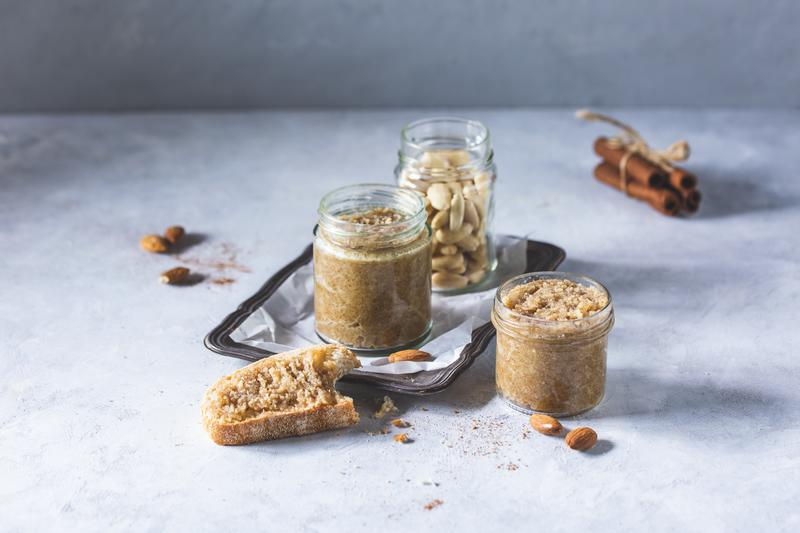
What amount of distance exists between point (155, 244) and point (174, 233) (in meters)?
0.08

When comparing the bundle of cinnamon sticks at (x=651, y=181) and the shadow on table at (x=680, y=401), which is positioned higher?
the bundle of cinnamon sticks at (x=651, y=181)

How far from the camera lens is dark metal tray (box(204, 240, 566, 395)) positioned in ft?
6.36

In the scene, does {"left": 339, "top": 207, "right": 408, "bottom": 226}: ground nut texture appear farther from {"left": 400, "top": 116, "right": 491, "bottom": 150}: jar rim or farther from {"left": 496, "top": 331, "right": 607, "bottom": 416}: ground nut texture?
{"left": 496, "top": 331, "right": 607, "bottom": 416}: ground nut texture

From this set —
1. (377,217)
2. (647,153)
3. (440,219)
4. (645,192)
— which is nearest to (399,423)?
(377,217)

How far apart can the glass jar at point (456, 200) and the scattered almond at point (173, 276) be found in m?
0.59

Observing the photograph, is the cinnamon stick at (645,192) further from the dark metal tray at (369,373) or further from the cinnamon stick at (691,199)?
the dark metal tray at (369,373)

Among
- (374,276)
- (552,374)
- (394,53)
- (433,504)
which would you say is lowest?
(433,504)

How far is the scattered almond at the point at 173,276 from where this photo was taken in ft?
8.08

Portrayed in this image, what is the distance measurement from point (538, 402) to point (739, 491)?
0.39m

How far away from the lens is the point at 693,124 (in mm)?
3438

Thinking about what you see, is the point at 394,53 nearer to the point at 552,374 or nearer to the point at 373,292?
the point at 373,292

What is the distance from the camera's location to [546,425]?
1.84 meters

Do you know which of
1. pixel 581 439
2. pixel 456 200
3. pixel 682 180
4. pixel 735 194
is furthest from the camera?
pixel 735 194

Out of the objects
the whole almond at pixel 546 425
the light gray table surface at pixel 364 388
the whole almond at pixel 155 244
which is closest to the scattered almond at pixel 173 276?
the light gray table surface at pixel 364 388
